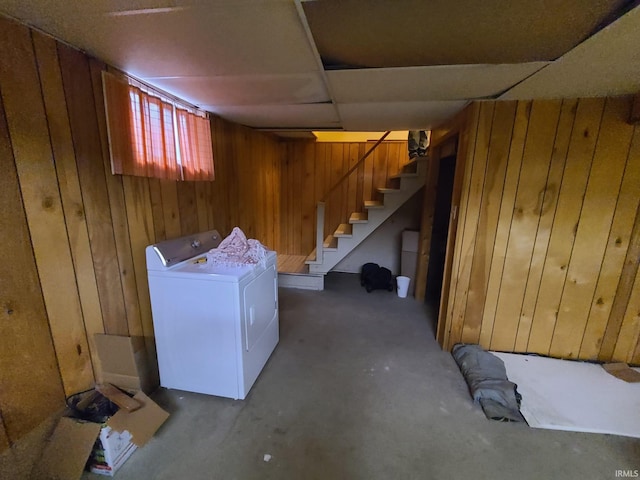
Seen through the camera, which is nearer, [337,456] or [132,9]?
[132,9]

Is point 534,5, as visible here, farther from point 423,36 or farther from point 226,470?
point 226,470

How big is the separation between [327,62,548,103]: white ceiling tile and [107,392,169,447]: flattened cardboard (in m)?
2.00

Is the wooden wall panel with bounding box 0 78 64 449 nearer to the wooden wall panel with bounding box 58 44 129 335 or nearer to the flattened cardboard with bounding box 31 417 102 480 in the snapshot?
the flattened cardboard with bounding box 31 417 102 480

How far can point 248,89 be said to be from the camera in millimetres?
1732

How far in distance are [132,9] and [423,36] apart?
1.08 meters

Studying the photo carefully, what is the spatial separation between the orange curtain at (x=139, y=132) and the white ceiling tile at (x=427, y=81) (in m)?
1.11

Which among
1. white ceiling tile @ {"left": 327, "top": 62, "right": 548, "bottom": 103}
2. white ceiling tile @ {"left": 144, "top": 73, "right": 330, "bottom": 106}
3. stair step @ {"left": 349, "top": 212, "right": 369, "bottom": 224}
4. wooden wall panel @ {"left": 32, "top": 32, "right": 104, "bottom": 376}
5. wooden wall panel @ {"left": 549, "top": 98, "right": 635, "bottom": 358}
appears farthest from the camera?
stair step @ {"left": 349, "top": 212, "right": 369, "bottom": 224}

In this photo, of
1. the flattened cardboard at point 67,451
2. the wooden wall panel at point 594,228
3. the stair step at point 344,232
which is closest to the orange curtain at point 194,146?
the flattened cardboard at point 67,451

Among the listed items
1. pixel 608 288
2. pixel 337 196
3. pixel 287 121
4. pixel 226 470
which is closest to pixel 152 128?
pixel 287 121

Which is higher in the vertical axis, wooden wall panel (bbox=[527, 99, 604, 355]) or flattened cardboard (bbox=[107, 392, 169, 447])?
wooden wall panel (bbox=[527, 99, 604, 355])

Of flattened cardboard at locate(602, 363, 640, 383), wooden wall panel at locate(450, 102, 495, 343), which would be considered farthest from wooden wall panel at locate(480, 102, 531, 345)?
flattened cardboard at locate(602, 363, 640, 383)

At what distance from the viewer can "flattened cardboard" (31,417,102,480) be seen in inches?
46.9

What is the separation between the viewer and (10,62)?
105 centimetres

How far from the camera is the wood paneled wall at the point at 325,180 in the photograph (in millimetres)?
4031
